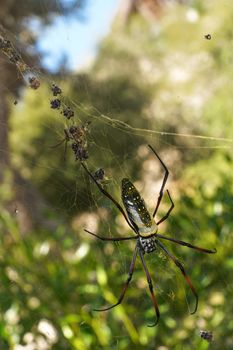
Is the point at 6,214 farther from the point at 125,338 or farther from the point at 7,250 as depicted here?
the point at 125,338

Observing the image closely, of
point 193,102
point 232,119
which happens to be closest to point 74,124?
point 232,119

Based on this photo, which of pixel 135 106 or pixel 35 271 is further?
pixel 135 106

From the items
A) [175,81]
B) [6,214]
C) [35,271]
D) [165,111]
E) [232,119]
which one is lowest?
[35,271]

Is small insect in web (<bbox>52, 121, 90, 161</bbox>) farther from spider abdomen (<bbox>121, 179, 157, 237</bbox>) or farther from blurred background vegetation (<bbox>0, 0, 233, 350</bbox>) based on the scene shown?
spider abdomen (<bbox>121, 179, 157, 237</bbox>)

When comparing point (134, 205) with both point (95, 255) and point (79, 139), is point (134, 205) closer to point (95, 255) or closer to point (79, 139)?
point (79, 139)

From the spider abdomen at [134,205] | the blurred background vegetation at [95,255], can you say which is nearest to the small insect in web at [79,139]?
the blurred background vegetation at [95,255]

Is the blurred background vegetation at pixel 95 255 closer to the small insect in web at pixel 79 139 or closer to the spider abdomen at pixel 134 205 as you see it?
the small insect in web at pixel 79 139

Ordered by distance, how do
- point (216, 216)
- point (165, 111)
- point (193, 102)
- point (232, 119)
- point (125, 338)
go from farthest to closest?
point (193, 102) → point (165, 111) → point (232, 119) → point (216, 216) → point (125, 338)

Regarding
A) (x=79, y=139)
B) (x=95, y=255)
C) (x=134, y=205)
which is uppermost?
(x=95, y=255)

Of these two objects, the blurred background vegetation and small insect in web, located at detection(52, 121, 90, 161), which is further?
the blurred background vegetation

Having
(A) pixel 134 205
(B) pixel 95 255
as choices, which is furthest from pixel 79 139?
(B) pixel 95 255

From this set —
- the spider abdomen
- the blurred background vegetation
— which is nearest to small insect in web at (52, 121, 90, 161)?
the blurred background vegetation
